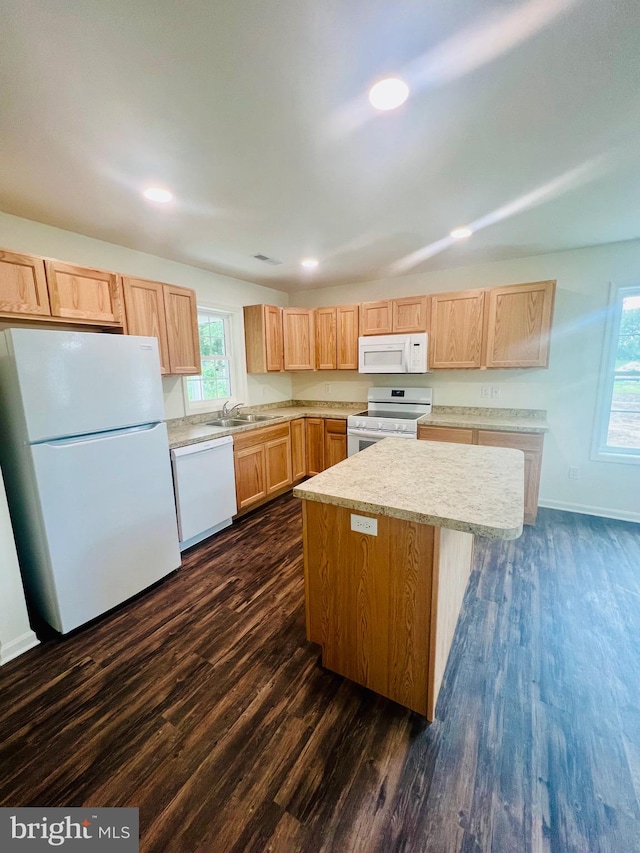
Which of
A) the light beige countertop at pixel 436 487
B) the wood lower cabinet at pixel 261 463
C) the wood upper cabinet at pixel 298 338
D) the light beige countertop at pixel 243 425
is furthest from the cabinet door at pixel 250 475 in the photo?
the light beige countertop at pixel 436 487

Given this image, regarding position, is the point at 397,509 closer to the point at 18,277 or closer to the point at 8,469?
the point at 8,469

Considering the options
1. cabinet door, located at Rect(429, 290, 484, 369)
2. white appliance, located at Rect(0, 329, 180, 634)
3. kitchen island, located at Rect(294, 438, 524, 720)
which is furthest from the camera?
cabinet door, located at Rect(429, 290, 484, 369)

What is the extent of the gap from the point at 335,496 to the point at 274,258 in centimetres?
276

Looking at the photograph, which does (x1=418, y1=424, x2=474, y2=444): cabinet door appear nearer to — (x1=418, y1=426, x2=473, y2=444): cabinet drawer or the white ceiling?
(x1=418, y1=426, x2=473, y2=444): cabinet drawer

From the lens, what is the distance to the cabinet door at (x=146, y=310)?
8.61 feet

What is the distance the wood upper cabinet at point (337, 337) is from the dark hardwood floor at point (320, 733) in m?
2.89

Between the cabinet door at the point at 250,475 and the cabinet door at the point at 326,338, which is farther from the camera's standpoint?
the cabinet door at the point at 326,338

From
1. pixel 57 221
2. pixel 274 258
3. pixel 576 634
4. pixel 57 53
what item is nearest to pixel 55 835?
pixel 576 634

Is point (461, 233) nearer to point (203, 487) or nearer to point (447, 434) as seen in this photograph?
point (447, 434)

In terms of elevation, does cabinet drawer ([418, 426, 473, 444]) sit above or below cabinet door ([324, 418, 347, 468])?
above

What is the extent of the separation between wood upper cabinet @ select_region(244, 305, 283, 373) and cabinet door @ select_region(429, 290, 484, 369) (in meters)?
1.86

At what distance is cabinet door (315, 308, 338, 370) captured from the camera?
4.29 metres

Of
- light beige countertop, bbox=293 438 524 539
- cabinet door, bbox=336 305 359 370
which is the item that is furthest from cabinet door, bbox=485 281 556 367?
light beige countertop, bbox=293 438 524 539

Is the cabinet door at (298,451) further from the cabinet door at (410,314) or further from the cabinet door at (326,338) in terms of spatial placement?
the cabinet door at (410,314)
